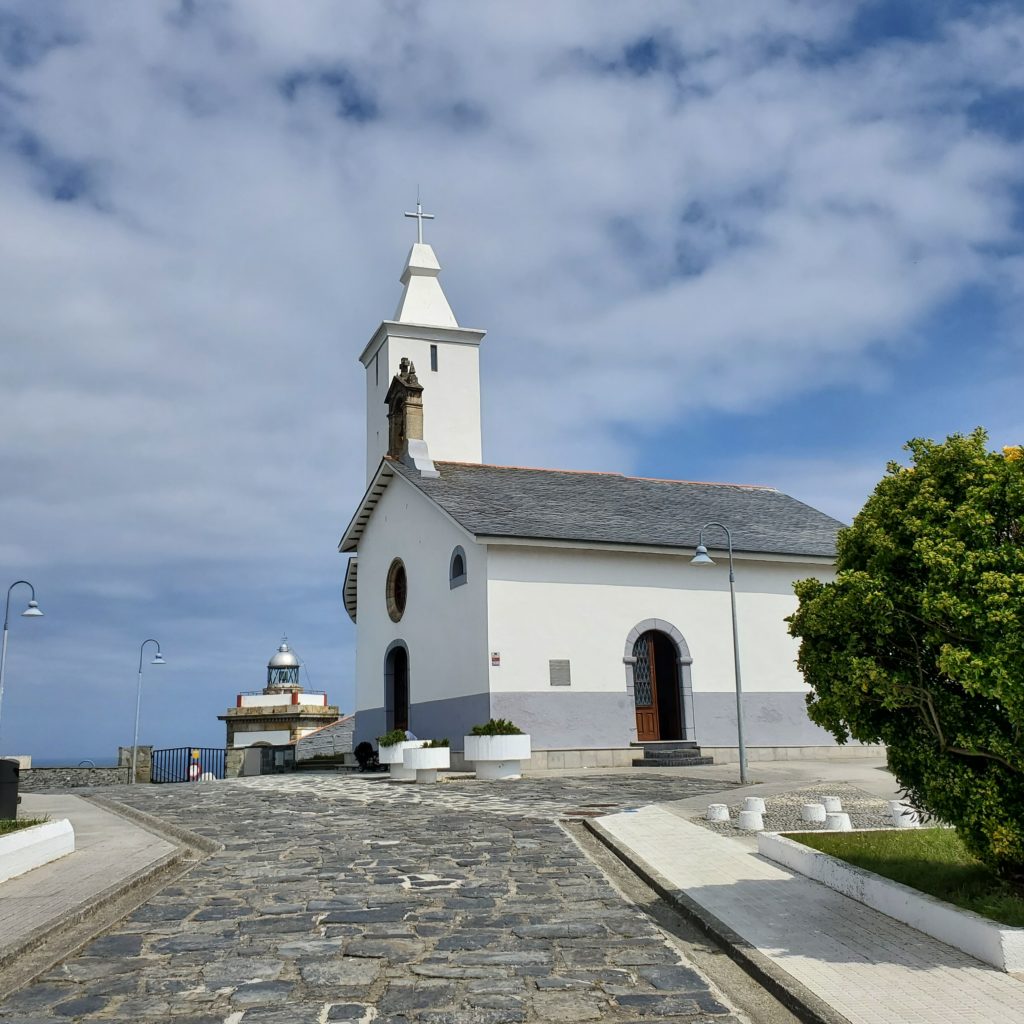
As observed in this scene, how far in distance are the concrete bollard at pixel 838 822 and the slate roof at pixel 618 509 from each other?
1217 cm

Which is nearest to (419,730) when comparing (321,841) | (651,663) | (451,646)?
(451,646)

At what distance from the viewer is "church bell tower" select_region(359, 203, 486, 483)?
3669cm

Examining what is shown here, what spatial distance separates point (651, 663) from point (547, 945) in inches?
713

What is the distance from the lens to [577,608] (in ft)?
75.1

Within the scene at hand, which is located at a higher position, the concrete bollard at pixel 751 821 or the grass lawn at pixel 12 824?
the grass lawn at pixel 12 824

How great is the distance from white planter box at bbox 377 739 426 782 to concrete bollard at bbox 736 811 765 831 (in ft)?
34.4

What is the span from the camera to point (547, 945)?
6.25m

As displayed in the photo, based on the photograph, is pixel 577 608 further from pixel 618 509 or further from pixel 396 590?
pixel 396 590

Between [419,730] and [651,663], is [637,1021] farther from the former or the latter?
[419,730]

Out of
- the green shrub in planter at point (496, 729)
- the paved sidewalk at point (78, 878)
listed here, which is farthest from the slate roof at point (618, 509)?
the paved sidewalk at point (78, 878)

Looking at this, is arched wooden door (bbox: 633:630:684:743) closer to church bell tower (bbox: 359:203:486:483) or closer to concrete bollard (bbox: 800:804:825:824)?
concrete bollard (bbox: 800:804:825:824)

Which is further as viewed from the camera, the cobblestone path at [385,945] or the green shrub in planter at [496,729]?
the green shrub in planter at [496,729]

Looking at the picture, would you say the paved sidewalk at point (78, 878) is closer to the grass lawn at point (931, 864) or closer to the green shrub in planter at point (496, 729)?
the grass lawn at point (931, 864)

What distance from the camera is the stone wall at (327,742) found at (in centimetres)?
3479
